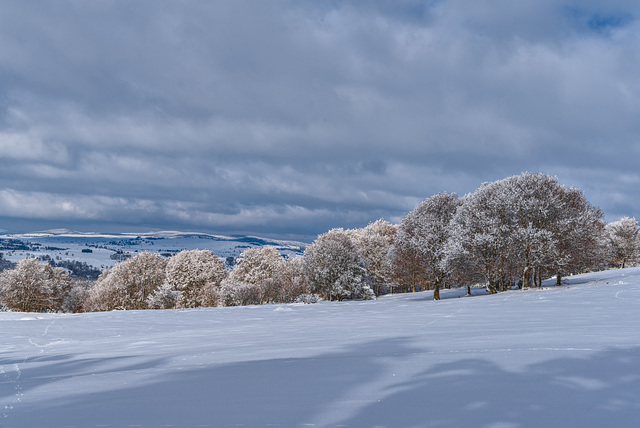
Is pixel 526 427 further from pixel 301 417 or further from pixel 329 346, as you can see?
pixel 329 346

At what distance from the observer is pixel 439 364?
4.59m

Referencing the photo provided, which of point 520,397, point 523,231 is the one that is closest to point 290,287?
point 523,231

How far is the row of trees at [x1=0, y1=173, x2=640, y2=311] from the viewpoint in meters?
26.0

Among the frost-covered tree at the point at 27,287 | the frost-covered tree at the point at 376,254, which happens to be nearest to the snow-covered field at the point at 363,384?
the frost-covered tree at the point at 376,254

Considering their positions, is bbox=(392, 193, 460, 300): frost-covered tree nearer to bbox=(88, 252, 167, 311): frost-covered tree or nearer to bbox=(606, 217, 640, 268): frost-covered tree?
bbox=(606, 217, 640, 268): frost-covered tree

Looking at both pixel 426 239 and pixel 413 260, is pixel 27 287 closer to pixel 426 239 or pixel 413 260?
pixel 413 260

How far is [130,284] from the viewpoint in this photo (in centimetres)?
5662

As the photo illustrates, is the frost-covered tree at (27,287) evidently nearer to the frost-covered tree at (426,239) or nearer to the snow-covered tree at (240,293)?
the snow-covered tree at (240,293)

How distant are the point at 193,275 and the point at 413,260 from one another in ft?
121

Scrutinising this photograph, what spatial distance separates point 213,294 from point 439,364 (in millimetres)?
50826

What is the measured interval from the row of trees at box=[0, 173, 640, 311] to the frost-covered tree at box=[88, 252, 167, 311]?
0.15m

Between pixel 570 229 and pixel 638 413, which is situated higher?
pixel 570 229

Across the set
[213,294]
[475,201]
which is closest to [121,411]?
[475,201]

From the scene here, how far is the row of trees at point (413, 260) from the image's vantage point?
1025 inches
